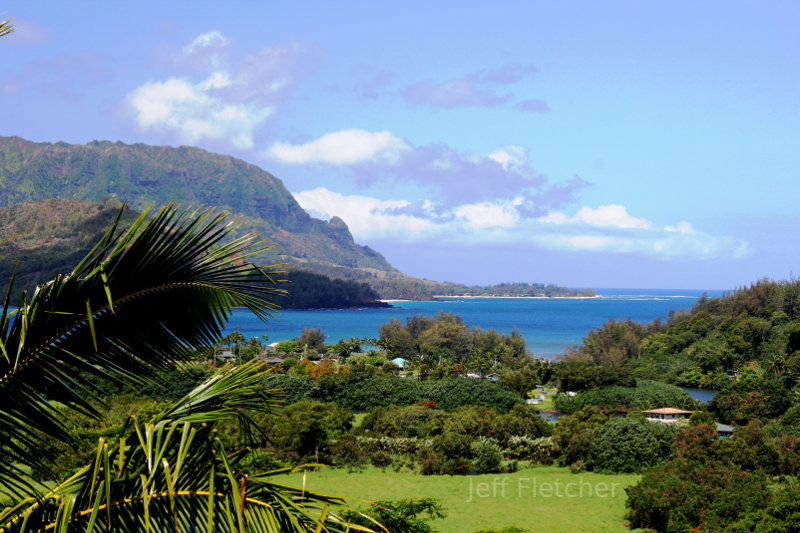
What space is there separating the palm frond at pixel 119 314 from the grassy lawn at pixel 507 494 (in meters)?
10.9

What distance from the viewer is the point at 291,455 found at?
19.3 metres

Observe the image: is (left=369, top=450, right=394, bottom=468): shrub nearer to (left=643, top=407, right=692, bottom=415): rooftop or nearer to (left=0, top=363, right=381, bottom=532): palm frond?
(left=643, top=407, right=692, bottom=415): rooftop

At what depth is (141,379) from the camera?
2.63 m

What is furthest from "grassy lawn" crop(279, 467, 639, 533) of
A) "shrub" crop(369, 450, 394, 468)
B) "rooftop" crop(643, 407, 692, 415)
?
"rooftop" crop(643, 407, 692, 415)

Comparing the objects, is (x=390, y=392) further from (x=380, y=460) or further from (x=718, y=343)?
(x=718, y=343)

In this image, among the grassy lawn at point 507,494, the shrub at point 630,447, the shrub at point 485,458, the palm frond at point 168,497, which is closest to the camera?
the palm frond at point 168,497

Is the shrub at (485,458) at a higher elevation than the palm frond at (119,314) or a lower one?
lower

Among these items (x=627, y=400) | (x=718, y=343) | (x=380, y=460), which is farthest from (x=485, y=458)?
(x=718, y=343)

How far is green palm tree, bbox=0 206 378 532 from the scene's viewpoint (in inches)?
80.7

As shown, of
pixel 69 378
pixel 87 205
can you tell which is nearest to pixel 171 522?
pixel 69 378

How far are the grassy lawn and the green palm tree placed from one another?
10.9 metres

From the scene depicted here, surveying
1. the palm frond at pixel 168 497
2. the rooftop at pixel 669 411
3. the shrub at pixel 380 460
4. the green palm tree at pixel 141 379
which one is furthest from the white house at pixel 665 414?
the palm frond at pixel 168 497

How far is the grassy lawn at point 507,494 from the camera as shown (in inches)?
521

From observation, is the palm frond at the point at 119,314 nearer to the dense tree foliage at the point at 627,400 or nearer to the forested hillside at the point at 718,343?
the dense tree foliage at the point at 627,400
